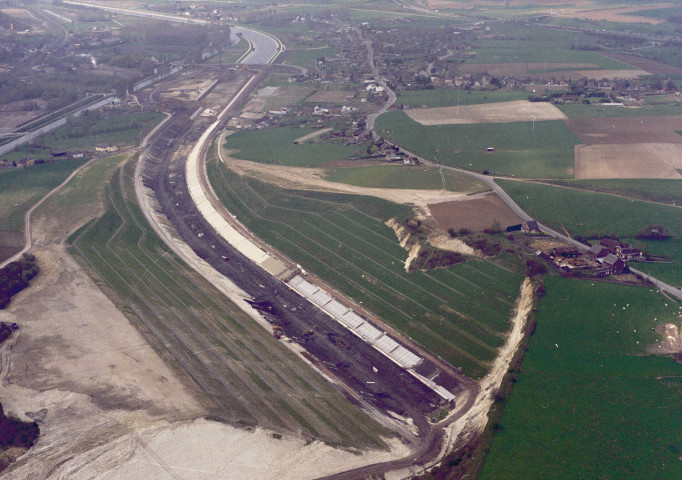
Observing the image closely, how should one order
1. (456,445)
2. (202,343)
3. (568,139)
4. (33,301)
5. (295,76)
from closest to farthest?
1. (456,445)
2. (202,343)
3. (33,301)
4. (568,139)
5. (295,76)

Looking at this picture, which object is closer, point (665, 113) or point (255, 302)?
point (255, 302)

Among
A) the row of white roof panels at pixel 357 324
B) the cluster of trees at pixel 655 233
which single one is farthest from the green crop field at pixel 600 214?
the row of white roof panels at pixel 357 324

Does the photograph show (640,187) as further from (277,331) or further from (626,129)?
(277,331)

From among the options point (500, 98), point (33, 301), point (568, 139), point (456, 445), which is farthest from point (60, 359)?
point (500, 98)

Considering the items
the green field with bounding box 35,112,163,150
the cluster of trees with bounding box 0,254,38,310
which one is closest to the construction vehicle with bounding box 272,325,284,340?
the cluster of trees with bounding box 0,254,38,310

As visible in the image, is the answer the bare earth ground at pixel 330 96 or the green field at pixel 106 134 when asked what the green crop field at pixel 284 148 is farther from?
the bare earth ground at pixel 330 96

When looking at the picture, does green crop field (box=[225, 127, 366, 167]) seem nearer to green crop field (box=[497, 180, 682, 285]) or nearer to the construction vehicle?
green crop field (box=[497, 180, 682, 285])

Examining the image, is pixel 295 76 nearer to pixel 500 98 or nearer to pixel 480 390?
pixel 500 98
